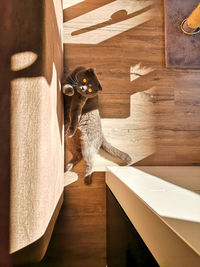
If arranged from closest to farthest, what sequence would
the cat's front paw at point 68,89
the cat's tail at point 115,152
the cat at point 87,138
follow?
the cat's front paw at point 68,89, the cat at point 87,138, the cat's tail at point 115,152

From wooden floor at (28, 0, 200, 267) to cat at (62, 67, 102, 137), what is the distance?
0.91ft

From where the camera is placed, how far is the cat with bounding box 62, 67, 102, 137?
888 mm

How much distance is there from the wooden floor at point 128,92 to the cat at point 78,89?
278mm

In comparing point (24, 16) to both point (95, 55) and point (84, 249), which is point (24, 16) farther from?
point (84, 249)

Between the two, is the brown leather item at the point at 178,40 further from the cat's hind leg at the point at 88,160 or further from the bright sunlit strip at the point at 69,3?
the cat's hind leg at the point at 88,160

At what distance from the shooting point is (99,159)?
1173mm

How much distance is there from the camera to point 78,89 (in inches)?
35.2

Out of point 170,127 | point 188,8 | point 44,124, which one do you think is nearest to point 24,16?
point 44,124

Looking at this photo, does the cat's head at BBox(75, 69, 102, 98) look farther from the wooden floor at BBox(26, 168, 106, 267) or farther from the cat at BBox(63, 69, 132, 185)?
the wooden floor at BBox(26, 168, 106, 267)

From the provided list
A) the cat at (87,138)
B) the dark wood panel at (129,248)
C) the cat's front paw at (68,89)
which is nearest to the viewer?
the dark wood panel at (129,248)

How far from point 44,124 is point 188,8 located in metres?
1.25

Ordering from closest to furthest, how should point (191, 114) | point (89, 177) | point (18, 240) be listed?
point (18, 240) < point (89, 177) < point (191, 114)

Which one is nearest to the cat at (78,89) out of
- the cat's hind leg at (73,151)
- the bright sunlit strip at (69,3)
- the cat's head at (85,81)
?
the cat's head at (85,81)

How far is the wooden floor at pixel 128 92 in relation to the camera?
1156mm
